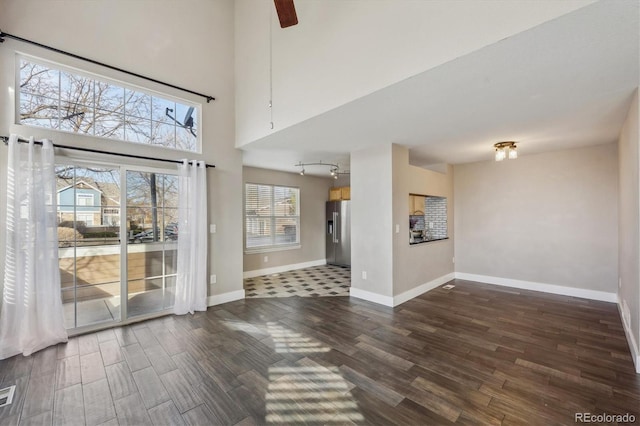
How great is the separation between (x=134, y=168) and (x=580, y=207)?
6992mm

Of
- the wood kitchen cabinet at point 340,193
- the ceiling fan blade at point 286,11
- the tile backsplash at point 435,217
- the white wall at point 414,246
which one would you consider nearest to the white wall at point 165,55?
the ceiling fan blade at point 286,11

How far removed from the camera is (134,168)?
142 inches

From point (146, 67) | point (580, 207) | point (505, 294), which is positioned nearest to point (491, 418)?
point (505, 294)

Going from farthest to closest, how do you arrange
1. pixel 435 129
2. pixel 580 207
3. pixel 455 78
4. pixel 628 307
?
pixel 580 207 → pixel 435 129 → pixel 628 307 → pixel 455 78

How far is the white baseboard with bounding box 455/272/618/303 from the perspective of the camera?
4.32 metres

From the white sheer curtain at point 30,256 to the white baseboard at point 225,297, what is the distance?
5.64ft

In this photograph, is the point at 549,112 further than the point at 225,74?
No

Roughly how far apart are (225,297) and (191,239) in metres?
1.18

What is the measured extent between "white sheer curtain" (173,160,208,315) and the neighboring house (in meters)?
0.80

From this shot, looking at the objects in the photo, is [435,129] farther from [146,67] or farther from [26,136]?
[26,136]

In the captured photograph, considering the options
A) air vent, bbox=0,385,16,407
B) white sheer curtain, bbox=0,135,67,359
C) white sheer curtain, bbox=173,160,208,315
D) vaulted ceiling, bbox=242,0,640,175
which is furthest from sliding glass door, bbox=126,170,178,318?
vaulted ceiling, bbox=242,0,640,175

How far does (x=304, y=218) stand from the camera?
7418 mm

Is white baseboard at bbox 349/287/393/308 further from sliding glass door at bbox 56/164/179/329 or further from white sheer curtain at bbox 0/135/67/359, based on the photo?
white sheer curtain at bbox 0/135/67/359

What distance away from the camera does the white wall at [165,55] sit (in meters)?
2.90
